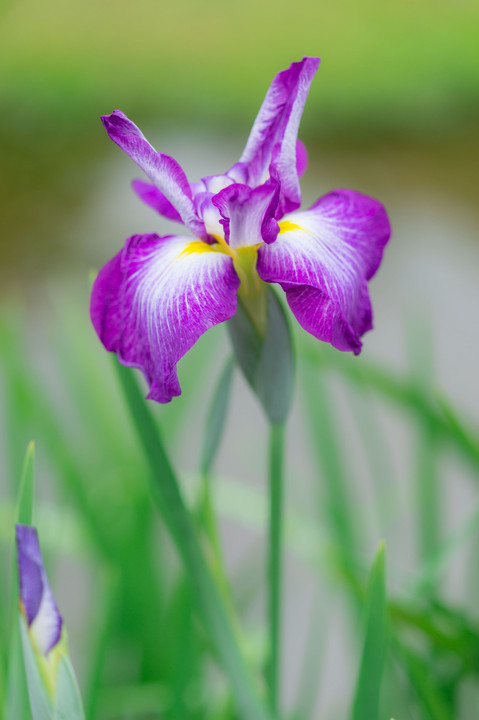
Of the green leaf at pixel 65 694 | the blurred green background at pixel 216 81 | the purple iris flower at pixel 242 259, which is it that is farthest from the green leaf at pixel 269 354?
the blurred green background at pixel 216 81

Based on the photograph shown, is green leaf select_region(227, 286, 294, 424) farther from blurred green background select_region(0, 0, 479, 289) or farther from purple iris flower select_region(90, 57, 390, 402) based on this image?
blurred green background select_region(0, 0, 479, 289)

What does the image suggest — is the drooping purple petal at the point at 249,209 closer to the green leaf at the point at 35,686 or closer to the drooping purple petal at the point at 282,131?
the drooping purple petal at the point at 282,131

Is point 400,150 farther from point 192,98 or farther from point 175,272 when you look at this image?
point 175,272

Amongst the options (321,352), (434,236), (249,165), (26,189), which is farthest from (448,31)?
(249,165)

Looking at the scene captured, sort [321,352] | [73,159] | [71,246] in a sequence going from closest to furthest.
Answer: [321,352]
[71,246]
[73,159]

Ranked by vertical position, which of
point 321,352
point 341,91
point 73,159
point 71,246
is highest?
point 341,91

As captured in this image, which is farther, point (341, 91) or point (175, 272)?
point (341, 91)

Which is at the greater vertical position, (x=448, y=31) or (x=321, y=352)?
(x=448, y=31)
